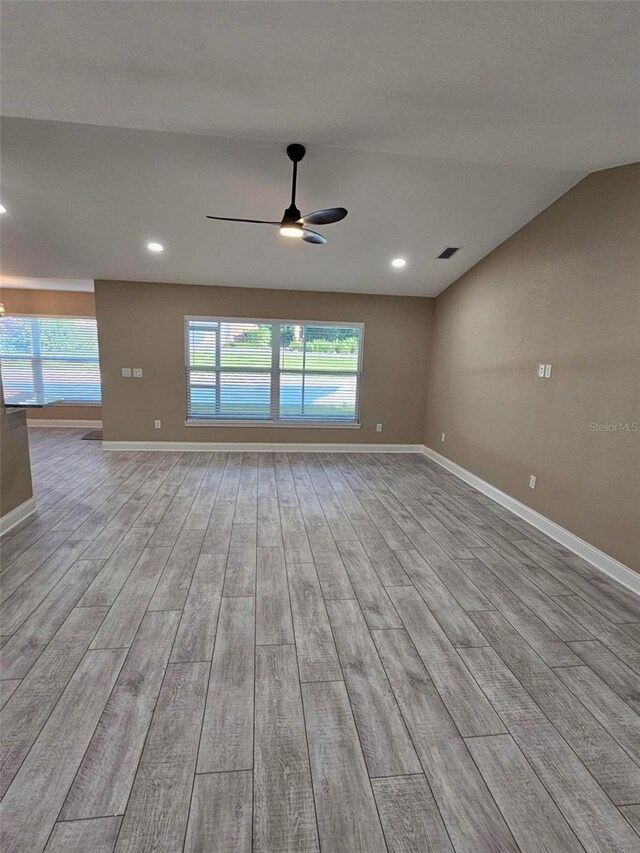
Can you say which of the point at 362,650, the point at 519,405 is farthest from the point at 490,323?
the point at 362,650

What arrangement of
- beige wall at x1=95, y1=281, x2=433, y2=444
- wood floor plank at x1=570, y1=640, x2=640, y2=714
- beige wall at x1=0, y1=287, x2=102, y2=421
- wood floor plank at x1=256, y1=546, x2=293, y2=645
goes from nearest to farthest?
wood floor plank at x1=570, y1=640, x2=640, y2=714 → wood floor plank at x1=256, y1=546, x2=293, y2=645 → beige wall at x1=95, y1=281, x2=433, y2=444 → beige wall at x1=0, y1=287, x2=102, y2=421

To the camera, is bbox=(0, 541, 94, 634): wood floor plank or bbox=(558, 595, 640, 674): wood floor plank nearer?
bbox=(558, 595, 640, 674): wood floor plank

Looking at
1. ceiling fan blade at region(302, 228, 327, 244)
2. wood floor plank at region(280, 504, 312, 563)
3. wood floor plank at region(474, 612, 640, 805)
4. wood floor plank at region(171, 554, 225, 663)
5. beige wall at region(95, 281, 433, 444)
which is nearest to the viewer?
wood floor plank at region(474, 612, 640, 805)

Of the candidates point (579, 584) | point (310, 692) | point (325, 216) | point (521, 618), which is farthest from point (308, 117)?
point (579, 584)

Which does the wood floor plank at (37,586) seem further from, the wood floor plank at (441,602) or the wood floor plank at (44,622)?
the wood floor plank at (441,602)

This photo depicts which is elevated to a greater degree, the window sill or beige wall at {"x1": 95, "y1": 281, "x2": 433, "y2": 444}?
beige wall at {"x1": 95, "y1": 281, "x2": 433, "y2": 444}

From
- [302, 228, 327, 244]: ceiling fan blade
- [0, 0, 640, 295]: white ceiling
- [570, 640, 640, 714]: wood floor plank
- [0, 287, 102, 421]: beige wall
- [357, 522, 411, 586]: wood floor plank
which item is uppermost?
[0, 0, 640, 295]: white ceiling

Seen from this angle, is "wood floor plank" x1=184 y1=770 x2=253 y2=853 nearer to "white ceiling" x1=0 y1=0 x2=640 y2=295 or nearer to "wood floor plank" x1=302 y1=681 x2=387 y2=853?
"wood floor plank" x1=302 y1=681 x2=387 y2=853

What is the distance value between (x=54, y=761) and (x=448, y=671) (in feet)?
5.17

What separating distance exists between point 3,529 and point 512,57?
167 inches

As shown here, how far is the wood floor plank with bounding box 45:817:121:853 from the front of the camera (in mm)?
1129

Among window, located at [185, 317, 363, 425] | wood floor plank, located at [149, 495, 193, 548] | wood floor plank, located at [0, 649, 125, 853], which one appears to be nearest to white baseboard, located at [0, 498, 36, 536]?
wood floor plank, located at [149, 495, 193, 548]

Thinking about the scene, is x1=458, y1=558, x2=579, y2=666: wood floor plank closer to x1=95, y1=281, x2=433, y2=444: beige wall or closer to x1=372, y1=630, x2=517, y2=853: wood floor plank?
x1=372, y1=630, x2=517, y2=853: wood floor plank

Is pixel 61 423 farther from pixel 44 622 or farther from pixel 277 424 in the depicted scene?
pixel 44 622
